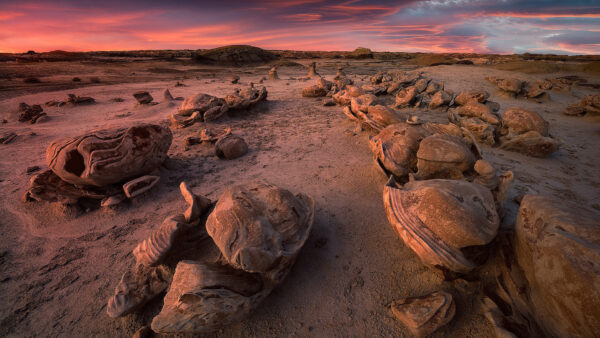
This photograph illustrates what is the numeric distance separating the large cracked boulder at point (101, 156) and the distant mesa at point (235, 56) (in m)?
26.6

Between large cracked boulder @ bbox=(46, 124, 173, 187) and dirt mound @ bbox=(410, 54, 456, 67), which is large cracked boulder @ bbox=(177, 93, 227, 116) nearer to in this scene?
large cracked boulder @ bbox=(46, 124, 173, 187)

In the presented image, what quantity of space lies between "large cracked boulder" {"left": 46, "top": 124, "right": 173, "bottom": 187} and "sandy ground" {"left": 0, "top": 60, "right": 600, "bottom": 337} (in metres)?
0.44

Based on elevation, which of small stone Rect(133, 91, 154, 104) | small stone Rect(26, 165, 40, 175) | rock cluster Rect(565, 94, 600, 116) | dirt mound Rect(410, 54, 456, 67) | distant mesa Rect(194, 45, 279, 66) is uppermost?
distant mesa Rect(194, 45, 279, 66)

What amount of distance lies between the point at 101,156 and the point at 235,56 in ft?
94.5

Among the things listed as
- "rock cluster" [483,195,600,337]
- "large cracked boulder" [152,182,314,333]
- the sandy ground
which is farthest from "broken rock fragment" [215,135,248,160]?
"rock cluster" [483,195,600,337]

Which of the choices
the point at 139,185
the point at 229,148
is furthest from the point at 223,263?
the point at 229,148

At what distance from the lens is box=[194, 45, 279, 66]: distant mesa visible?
87.6 feet

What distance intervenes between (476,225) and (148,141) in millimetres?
4341

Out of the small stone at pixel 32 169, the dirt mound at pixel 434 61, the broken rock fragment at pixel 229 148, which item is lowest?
the small stone at pixel 32 169

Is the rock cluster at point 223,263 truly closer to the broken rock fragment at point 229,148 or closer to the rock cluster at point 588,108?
the broken rock fragment at point 229,148

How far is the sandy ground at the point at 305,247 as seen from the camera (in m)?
1.79

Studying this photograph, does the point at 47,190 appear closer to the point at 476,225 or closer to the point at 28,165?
the point at 28,165

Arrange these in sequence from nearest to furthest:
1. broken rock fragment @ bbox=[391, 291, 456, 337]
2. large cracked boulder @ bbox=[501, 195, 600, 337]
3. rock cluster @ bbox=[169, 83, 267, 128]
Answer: large cracked boulder @ bbox=[501, 195, 600, 337] → broken rock fragment @ bbox=[391, 291, 456, 337] → rock cluster @ bbox=[169, 83, 267, 128]

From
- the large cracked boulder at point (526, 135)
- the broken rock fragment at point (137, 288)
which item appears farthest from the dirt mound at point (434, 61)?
the broken rock fragment at point (137, 288)
